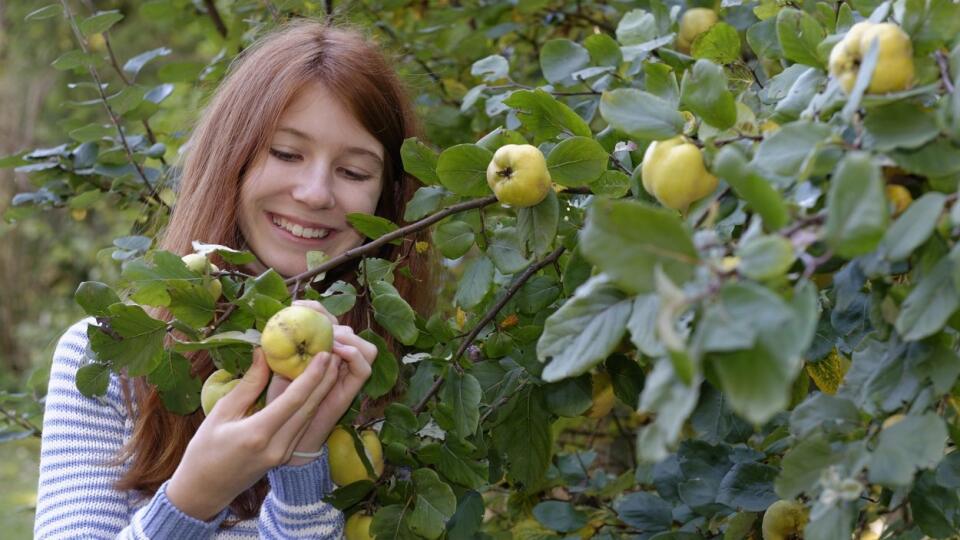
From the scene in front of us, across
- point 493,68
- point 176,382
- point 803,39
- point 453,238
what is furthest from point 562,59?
point 176,382

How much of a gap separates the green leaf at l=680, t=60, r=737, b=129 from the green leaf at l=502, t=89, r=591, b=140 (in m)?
0.29

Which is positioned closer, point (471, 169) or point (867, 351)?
point (867, 351)

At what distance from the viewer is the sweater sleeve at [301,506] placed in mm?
1390

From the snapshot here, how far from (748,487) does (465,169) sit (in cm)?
50

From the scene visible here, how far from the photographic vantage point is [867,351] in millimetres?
957

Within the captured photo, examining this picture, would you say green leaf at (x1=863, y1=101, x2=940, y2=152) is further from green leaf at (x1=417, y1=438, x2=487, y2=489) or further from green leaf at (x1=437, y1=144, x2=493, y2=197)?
green leaf at (x1=417, y1=438, x2=487, y2=489)

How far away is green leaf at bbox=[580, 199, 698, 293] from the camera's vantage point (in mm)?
702

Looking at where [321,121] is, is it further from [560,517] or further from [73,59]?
[560,517]

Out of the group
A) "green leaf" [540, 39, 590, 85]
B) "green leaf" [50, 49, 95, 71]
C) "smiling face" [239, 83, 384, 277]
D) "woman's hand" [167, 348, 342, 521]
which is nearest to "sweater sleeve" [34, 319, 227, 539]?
"woman's hand" [167, 348, 342, 521]

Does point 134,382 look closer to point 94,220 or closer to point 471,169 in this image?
point 471,169

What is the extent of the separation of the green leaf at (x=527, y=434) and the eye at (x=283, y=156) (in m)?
0.54

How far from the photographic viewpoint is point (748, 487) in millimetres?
A: 1318

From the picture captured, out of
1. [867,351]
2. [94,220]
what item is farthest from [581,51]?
[94,220]

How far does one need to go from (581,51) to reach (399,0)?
2.38 feet
